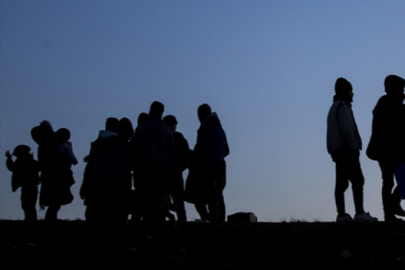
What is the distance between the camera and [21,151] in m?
11.6

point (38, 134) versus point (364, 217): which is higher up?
point (38, 134)

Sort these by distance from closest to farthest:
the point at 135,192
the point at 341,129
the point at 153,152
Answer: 1. the point at 135,192
2. the point at 153,152
3. the point at 341,129

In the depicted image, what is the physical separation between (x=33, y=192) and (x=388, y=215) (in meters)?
5.75

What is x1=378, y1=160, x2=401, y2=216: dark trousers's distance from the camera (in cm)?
980

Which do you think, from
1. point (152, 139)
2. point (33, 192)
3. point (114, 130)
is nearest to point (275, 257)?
point (152, 139)

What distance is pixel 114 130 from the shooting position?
32.8 ft

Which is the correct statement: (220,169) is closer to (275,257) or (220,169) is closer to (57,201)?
(57,201)

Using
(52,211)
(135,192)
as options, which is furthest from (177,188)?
(52,211)

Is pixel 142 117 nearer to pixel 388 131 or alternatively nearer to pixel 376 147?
pixel 376 147

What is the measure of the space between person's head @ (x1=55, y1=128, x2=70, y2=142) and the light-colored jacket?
418cm

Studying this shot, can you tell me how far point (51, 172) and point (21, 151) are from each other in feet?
4.25

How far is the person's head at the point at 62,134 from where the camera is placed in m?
11.1

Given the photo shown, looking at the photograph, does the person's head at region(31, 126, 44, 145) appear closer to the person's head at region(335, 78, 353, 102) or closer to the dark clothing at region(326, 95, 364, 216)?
the dark clothing at region(326, 95, 364, 216)

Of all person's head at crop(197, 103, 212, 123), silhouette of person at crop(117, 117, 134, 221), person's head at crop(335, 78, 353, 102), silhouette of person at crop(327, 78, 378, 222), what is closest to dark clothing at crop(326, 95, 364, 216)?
silhouette of person at crop(327, 78, 378, 222)
